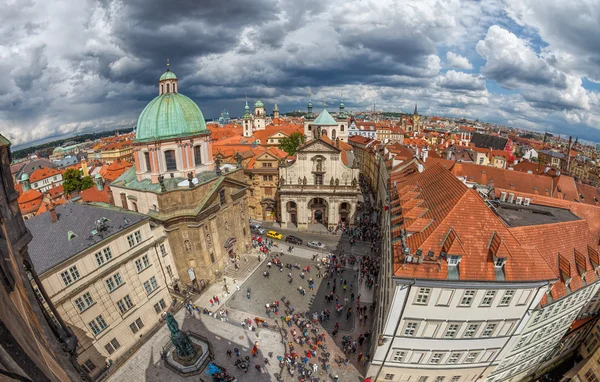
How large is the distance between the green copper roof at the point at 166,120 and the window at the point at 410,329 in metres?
30.1

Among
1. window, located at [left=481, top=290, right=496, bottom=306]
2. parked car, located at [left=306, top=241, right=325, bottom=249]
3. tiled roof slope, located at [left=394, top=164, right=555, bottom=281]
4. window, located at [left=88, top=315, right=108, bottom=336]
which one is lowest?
parked car, located at [left=306, top=241, right=325, bottom=249]

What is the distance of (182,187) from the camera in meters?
30.3

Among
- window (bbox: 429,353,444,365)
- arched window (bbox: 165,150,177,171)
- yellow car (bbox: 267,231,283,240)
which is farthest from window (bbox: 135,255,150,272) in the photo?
window (bbox: 429,353,444,365)

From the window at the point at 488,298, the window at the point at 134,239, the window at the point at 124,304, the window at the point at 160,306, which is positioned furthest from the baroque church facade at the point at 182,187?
the window at the point at 488,298

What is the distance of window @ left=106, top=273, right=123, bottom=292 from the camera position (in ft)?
76.7

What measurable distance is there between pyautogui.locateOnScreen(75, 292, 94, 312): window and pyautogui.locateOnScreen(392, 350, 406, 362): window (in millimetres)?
23852

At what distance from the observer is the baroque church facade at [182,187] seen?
30375 millimetres

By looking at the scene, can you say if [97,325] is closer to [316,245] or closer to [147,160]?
[147,160]

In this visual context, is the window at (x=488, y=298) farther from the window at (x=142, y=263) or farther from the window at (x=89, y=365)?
the window at (x=89, y=365)

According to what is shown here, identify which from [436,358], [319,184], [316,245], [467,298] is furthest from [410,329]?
[319,184]

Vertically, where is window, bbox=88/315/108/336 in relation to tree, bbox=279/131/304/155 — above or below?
below

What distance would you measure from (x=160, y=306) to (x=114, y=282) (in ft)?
21.5

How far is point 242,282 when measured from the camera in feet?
110

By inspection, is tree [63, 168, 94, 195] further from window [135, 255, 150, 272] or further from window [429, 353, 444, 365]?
window [429, 353, 444, 365]
